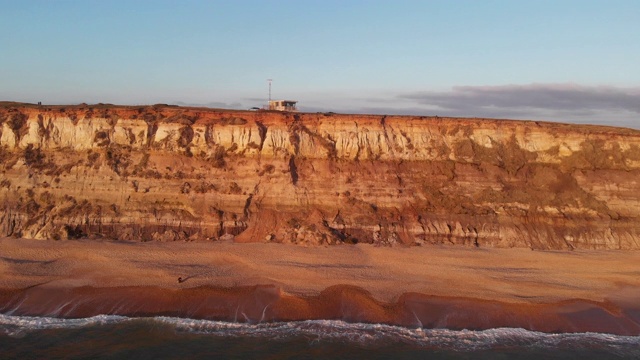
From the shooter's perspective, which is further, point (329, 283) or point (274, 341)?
point (329, 283)

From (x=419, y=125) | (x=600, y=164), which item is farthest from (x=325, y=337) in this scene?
(x=600, y=164)

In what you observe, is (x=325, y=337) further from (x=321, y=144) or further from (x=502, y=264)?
(x=321, y=144)

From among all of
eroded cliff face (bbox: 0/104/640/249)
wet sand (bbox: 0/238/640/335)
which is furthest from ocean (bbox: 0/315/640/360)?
eroded cliff face (bbox: 0/104/640/249)

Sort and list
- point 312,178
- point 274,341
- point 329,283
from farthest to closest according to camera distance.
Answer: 1. point 312,178
2. point 329,283
3. point 274,341

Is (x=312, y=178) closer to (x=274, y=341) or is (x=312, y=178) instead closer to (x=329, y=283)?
(x=329, y=283)

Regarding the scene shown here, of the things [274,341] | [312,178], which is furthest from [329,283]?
[312,178]
